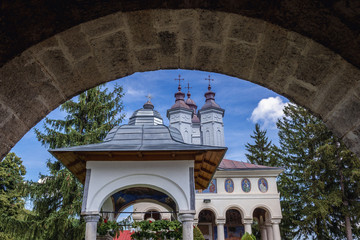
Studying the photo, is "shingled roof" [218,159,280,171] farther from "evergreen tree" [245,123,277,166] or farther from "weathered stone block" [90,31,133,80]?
"weathered stone block" [90,31,133,80]

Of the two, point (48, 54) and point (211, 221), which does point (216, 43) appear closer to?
point (48, 54)

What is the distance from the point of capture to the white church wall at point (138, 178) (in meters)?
7.11

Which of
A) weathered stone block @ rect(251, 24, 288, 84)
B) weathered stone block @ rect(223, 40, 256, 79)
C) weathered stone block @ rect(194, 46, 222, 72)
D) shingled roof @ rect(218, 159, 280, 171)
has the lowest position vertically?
weathered stone block @ rect(251, 24, 288, 84)

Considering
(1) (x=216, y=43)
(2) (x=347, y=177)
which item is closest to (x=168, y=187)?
(1) (x=216, y=43)

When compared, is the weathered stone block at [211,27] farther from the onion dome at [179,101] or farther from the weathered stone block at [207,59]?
the onion dome at [179,101]

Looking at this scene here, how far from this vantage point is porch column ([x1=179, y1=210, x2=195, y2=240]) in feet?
22.0

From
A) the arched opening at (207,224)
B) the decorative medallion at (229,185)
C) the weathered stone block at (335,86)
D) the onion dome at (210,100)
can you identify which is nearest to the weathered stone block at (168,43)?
the weathered stone block at (335,86)

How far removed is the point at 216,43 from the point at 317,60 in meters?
0.59

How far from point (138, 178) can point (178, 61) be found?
5735mm

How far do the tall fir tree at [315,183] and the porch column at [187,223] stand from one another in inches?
486

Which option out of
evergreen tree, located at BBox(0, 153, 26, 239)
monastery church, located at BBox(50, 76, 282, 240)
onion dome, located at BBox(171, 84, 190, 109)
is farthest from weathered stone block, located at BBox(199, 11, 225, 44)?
onion dome, located at BBox(171, 84, 190, 109)

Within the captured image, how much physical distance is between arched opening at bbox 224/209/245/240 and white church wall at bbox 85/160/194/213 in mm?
12621

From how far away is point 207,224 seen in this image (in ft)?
61.0

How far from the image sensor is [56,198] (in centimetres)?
1329
